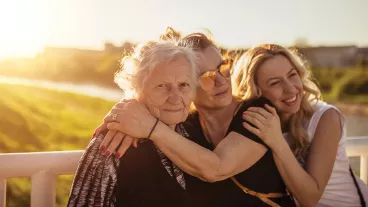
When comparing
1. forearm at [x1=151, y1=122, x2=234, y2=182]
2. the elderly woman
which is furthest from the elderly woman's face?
forearm at [x1=151, y1=122, x2=234, y2=182]

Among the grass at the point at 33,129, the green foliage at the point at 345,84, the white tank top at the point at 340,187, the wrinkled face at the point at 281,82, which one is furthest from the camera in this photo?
the green foliage at the point at 345,84

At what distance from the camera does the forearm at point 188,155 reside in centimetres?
243

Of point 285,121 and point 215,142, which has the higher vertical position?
point 285,121

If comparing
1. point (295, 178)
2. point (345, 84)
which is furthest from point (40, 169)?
point (345, 84)

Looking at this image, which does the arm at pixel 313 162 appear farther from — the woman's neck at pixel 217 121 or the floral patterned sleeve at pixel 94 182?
the floral patterned sleeve at pixel 94 182

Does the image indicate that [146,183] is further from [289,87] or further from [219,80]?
[289,87]

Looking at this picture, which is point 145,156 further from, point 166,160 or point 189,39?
point 189,39

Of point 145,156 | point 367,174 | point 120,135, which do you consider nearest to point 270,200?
point 145,156

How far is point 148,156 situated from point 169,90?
37 centimetres

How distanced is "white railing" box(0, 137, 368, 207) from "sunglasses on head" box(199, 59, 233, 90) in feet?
2.83

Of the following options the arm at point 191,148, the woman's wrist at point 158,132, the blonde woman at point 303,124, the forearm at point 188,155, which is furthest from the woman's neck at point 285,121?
the woman's wrist at point 158,132

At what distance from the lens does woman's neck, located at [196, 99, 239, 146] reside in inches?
120

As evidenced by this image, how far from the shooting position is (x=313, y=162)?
9.80 ft

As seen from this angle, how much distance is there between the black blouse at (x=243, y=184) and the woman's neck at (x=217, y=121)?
0.69 feet
